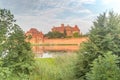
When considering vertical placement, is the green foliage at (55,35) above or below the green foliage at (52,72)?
above

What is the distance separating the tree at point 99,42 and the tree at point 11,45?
182 cm

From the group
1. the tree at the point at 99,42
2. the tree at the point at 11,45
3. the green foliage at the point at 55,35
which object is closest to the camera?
the tree at the point at 11,45

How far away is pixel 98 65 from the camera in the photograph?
5863 millimetres

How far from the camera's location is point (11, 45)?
585cm

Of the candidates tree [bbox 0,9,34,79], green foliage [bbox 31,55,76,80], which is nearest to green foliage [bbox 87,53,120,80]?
tree [bbox 0,9,34,79]

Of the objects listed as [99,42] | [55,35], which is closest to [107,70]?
[99,42]

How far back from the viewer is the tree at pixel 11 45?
5.51 m

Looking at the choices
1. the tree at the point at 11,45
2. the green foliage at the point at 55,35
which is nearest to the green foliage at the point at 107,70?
the tree at the point at 11,45

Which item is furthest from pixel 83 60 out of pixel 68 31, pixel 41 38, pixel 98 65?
pixel 68 31

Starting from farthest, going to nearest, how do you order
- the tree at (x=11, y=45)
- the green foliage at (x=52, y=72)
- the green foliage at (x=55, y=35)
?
the green foliage at (x=55, y=35) < the green foliage at (x=52, y=72) < the tree at (x=11, y=45)

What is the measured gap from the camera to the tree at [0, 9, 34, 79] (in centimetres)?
551

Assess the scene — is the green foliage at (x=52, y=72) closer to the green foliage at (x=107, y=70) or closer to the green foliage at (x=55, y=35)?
the green foliage at (x=107, y=70)

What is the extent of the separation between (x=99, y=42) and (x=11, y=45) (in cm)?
310

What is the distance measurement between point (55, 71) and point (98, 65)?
162 inches
